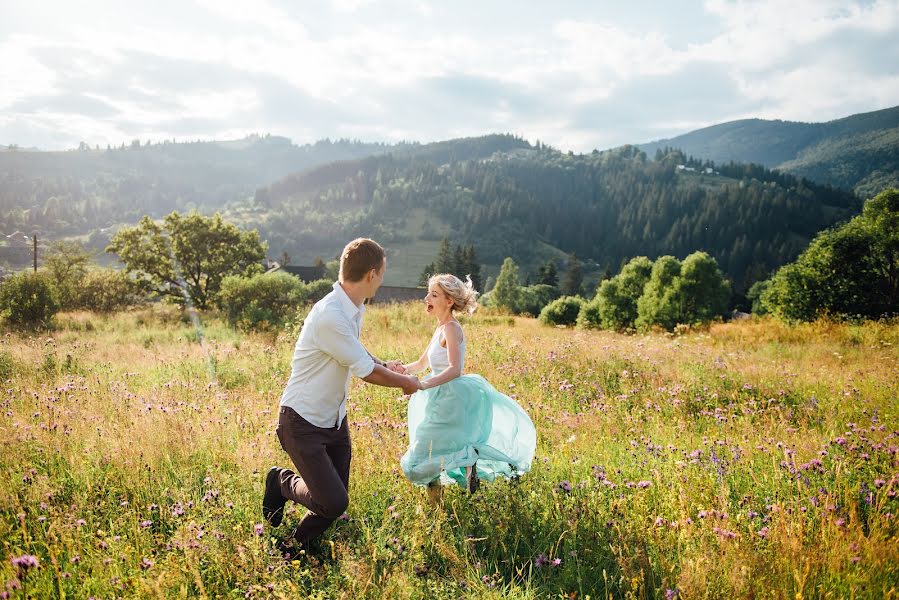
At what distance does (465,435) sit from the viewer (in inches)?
159

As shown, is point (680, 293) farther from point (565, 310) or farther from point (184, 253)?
point (184, 253)

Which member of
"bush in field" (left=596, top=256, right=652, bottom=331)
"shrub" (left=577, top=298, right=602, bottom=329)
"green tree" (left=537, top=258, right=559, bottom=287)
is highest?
"bush in field" (left=596, top=256, right=652, bottom=331)

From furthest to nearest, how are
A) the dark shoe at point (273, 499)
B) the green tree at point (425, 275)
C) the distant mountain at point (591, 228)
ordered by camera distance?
1. the distant mountain at point (591, 228)
2. the green tree at point (425, 275)
3. the dark shoe at point (273, 499)

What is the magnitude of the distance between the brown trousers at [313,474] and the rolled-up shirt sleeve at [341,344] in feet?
1.89

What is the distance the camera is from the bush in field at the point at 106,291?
29766 millimetres

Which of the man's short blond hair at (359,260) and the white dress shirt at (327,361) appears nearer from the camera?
the white dress shirt at (327,361)

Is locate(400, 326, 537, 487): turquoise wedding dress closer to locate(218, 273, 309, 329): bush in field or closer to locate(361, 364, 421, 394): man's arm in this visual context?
locate(361, 364, 421, 394): man's arm

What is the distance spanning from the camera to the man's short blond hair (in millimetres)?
3557

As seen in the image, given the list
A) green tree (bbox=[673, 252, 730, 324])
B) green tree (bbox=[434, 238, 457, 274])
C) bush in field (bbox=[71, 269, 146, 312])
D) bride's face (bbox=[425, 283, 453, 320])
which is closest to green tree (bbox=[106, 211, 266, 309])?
bush in field (bbox=[71, 269, 146, 312])

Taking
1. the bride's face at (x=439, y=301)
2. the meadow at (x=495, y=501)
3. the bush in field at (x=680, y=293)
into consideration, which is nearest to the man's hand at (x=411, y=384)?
the bride's face at (x=439, y=301)

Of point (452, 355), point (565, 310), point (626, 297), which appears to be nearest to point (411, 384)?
point (452, 355)

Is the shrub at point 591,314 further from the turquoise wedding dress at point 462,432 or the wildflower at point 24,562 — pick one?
the wildflower at point 24,562

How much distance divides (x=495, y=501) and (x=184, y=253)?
34232mm

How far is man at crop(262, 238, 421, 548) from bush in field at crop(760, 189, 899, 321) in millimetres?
23406
